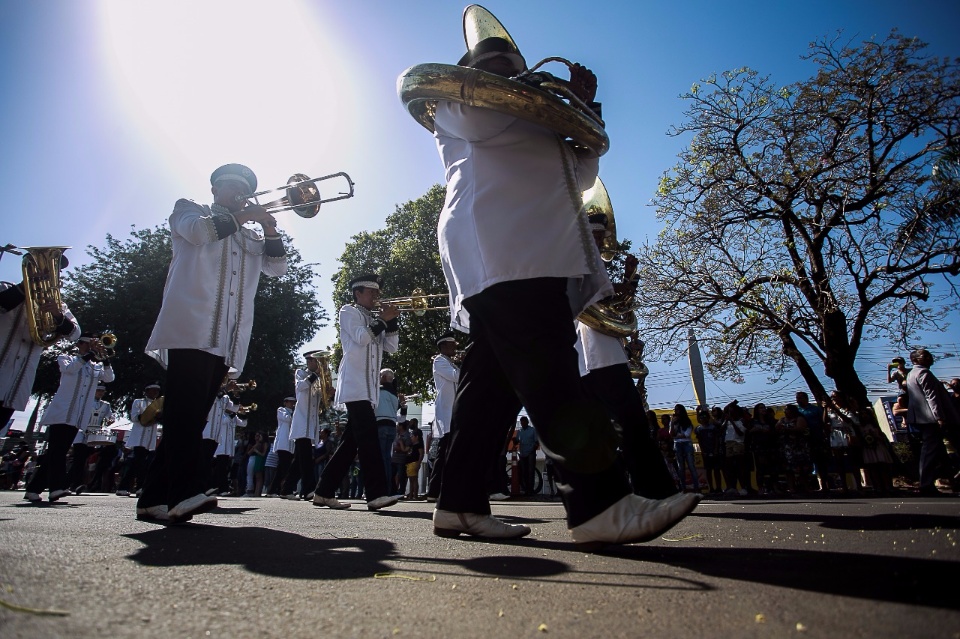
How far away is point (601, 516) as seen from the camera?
6.41 feet

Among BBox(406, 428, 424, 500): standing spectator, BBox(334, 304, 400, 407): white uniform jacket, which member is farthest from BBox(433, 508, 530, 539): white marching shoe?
BBox(406, 428, 424, 500): standing spectator

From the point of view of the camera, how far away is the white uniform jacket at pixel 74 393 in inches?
305

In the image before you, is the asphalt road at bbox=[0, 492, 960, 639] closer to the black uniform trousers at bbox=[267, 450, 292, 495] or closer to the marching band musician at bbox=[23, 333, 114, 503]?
the marching band musician at bbox=[23, 333, 114, 503]

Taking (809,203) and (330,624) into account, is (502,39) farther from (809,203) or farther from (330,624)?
(809,203)

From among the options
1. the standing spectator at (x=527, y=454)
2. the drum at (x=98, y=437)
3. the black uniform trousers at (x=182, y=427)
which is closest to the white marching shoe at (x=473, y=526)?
the black uniform trousers at (x=182, y=427)

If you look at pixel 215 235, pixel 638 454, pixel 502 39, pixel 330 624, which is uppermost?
pixel 502 39

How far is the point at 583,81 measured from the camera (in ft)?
9.51

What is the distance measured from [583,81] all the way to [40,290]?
6.28 m

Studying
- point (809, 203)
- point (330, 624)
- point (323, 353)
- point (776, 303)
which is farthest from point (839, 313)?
point (330, 624)

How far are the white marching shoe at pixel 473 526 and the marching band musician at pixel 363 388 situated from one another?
3.19 m

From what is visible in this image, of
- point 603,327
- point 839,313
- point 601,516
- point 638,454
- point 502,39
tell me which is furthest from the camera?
point 839,313

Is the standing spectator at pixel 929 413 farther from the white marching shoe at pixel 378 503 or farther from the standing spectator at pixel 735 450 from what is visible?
the white marching shoe at pixel 378 503

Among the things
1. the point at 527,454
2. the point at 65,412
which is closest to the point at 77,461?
the point at 65,412

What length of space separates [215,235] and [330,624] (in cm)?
319
